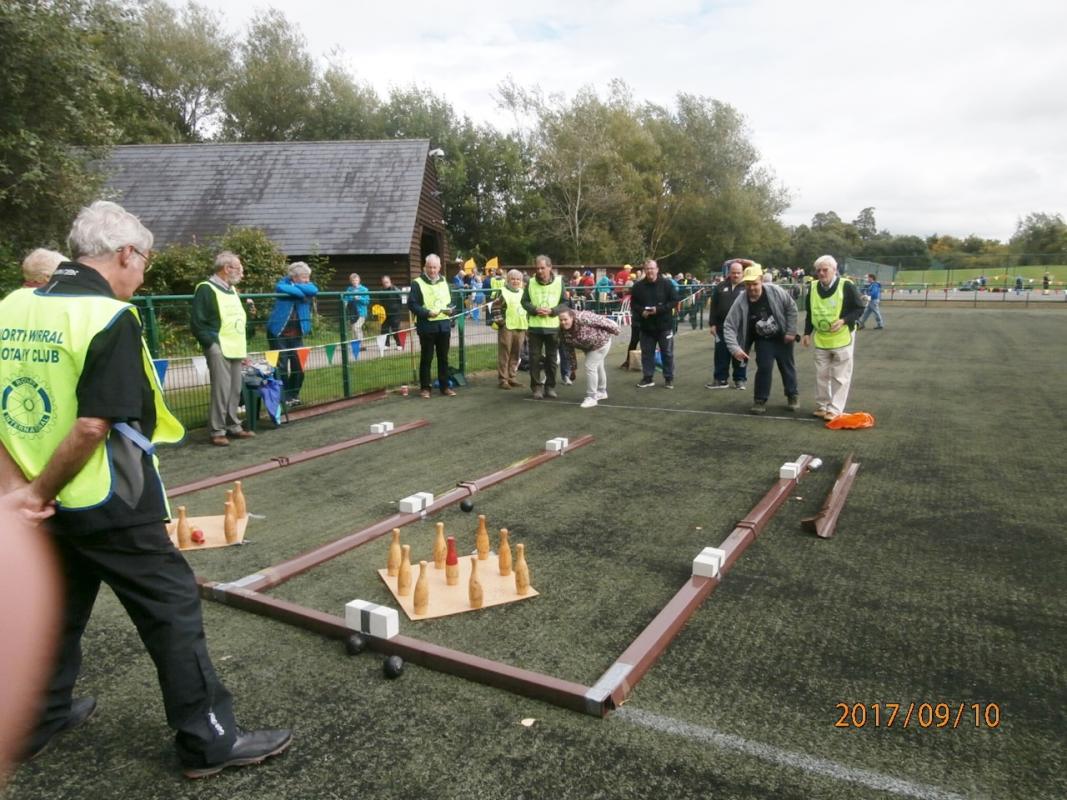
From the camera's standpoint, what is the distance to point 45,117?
51.5 feet

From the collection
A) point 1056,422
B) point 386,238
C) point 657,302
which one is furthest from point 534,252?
point 1056,422

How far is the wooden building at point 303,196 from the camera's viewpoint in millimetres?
24938

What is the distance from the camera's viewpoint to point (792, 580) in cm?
468

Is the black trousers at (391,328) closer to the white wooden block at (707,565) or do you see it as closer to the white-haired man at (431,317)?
the white-haired man at (431,317)

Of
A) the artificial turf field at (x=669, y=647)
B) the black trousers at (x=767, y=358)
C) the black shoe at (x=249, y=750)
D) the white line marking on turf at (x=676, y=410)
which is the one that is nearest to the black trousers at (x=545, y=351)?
the white line marking on turf at (x=676, y=410)

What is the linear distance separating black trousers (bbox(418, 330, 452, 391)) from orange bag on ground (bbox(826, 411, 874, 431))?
19.3 feet

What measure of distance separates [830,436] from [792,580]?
15.3 feet

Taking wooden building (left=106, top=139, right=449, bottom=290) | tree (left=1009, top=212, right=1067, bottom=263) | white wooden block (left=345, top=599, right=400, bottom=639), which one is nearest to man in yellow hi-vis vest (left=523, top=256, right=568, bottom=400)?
white wooden block (left=345, top=599, right=400, bottom=639)

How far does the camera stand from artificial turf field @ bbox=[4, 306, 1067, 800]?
2848 mm

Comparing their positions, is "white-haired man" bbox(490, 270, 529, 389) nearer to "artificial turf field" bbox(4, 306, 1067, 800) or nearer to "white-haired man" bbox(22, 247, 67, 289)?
"artificial turf field" bbox(4, 306, 1067, 800)

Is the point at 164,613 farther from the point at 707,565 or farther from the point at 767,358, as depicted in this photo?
the point at 767,358

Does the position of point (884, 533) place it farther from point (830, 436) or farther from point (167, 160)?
point (167, 160)

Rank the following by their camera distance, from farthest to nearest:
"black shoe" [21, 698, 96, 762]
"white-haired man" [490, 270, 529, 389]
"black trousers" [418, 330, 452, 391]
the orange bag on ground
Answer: "white-haired man" [490, 270, 529, 389] → "black trousers" [418, 330, 452, 391] → the orange bag on ground → "black shoe" [21, 698, 96, 762]
